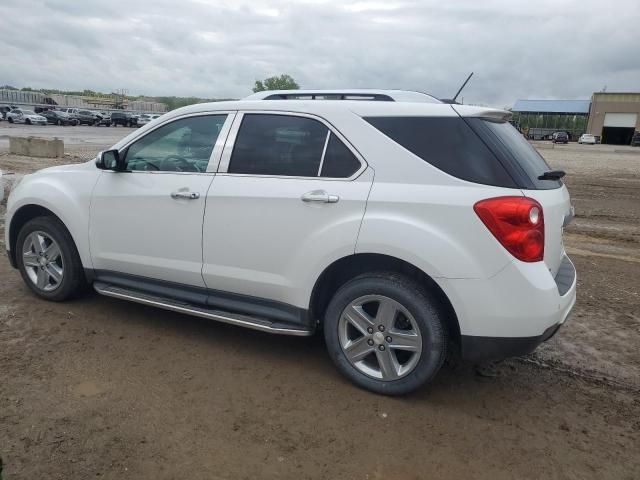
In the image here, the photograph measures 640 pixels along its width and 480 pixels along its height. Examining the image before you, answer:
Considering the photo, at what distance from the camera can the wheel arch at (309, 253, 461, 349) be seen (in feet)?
10.8

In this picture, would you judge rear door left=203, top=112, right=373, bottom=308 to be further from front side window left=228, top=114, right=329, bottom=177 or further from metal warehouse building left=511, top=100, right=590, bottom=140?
metal warehouse building left=511, top=100, right=590, bottom=140

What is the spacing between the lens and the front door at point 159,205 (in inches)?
156

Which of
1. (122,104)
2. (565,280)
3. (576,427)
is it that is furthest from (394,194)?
(122,104)

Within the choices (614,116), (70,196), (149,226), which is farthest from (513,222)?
(614,116)

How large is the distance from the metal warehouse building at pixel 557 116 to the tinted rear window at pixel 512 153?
82.8 metres

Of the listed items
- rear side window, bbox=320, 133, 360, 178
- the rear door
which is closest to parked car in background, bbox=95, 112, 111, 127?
the rear door

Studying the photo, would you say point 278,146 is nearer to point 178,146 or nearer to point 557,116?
point 178,146

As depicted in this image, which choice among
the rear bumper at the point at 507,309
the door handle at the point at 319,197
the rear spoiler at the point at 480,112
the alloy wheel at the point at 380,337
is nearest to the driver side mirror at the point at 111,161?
the door handle at the point at 319,197

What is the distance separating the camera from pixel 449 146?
3.27 meters

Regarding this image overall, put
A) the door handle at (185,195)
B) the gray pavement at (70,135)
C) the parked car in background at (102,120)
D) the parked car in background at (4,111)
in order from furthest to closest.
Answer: the parked car in background at (102,120) < the parked car in background at (4,111) < the gray pavement at (70,135) < the door handle at (185,195)

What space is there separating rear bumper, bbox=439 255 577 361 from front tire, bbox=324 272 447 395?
183 mm

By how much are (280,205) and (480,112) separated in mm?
1386

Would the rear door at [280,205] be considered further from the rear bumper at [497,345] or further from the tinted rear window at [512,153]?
the rear bumper at [497,345]

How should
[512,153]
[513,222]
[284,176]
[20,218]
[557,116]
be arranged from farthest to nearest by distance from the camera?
[557,116]
[20,218]
[284,176]
[512,153]
[513,222]
